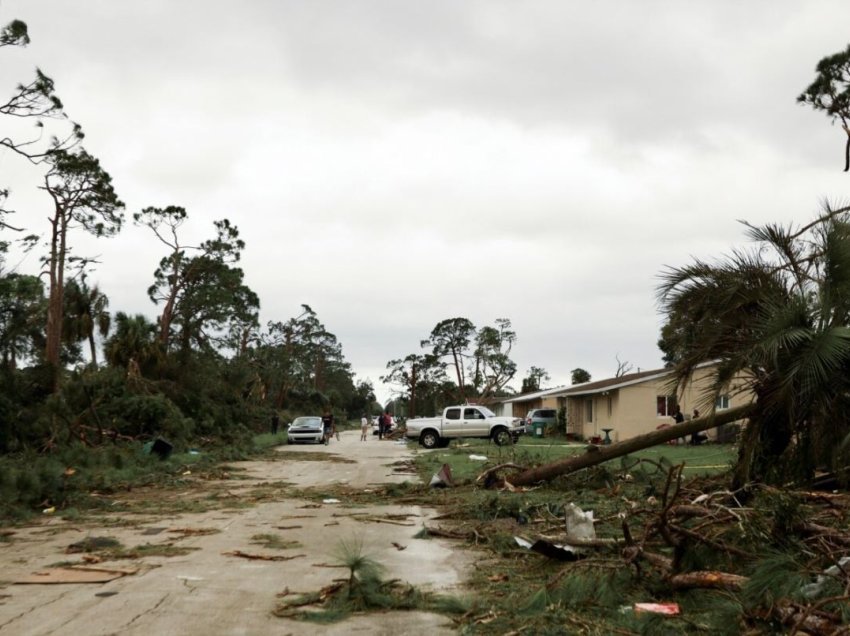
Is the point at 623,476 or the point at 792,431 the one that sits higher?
the point at 792,431

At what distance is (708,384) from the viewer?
10938 millimetres

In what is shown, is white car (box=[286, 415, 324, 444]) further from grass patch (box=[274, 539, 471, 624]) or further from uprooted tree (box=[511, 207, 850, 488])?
grass patch (box=[274, 539, 471, 624])

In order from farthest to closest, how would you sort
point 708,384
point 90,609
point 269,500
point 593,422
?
point 593,422, point 269,500, point 708,384, point 90,609

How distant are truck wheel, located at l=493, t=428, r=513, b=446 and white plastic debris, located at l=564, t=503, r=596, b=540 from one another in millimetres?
23511

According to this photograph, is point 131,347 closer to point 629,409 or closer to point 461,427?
point 461,427

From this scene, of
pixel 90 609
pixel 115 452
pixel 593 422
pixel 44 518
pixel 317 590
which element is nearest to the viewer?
pixel 90 609

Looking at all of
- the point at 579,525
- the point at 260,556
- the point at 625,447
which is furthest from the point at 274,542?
the point at 625,447

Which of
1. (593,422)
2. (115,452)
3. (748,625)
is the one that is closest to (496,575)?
(748,625)

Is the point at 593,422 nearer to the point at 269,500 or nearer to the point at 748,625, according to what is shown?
the point at 269,500

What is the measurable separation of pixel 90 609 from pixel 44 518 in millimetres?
7128

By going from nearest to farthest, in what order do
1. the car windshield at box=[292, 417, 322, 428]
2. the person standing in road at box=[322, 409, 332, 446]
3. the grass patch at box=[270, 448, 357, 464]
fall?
the grass patch at box=[270, 448, 357, 464], the car windshield at box=[292, 417, 322, 428], the person standing in road at box=[322, 409, 332, 446]

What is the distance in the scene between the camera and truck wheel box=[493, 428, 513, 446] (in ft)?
108

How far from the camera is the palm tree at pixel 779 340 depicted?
9695 millimetres

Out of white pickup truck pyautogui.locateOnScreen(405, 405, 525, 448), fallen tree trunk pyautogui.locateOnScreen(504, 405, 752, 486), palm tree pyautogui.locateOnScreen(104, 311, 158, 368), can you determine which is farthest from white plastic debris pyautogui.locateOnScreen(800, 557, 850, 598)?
palm tree pyautogui.locateOnScreen(104, 311, 158, 368)
